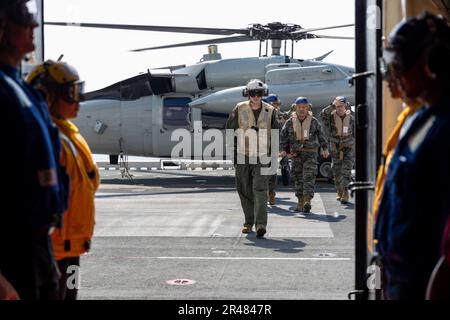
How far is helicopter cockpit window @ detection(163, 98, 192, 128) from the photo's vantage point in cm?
2047

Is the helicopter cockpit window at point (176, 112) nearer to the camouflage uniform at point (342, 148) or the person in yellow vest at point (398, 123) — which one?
the camouflage uniform at point (342, 148)

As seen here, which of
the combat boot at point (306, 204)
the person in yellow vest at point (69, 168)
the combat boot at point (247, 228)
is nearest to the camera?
the person in yellow vest at point (69, 168)

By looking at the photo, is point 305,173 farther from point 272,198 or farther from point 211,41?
point 211,41

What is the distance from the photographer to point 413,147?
3197mm

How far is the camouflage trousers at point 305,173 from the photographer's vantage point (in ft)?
43.3

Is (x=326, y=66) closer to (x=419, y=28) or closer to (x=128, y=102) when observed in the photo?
(x=128, y=102)

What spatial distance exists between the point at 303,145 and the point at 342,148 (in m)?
1.31

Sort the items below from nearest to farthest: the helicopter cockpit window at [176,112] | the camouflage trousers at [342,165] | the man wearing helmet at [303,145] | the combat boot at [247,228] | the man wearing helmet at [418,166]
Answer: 1. the man wearing helmet at [418,166]
2. the combat boot at [247,228]
3. the man wearing helmet at [303,145]
4. the camouflage trousers at [342,165]
5. the helicopter cockpit window at [176,112]

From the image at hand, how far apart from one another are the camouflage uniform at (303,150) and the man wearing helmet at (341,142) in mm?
937

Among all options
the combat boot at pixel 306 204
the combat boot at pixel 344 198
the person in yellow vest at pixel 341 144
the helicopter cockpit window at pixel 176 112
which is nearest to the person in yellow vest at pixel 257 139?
the combat boot at pixel 306 204

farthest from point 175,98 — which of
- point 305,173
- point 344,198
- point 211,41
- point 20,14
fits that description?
point 20,14

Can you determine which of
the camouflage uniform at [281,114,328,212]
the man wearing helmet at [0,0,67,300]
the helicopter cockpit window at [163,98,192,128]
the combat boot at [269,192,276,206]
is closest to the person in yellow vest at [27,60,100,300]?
the man wearing helmet at [0,0,67,300]
